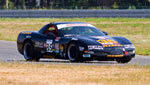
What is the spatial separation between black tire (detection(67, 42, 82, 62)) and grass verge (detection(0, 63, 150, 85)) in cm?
122

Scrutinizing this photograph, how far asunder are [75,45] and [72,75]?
3370mm

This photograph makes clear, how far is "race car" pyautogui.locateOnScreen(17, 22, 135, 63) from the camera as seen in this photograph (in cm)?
1443

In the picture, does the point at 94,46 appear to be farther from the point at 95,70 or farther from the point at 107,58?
the point at 95,70

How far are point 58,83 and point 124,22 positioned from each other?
31.4m

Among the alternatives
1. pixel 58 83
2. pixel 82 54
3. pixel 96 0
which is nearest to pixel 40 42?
pixel 82 54

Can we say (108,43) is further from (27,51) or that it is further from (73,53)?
(27,51)

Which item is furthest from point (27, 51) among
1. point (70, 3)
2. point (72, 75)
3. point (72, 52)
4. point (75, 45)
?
point (70, 3)

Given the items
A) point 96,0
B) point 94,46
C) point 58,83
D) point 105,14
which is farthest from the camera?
point 96,0

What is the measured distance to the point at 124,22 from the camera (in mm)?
40844

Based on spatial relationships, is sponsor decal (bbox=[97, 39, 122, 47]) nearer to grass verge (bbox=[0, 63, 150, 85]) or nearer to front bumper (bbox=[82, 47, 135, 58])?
front bumper (bbox=[82, 47, 135, 58])

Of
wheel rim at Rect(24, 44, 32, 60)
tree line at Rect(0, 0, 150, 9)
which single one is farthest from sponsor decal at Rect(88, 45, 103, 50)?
tree line at Rect(0, 0, 150, 9)

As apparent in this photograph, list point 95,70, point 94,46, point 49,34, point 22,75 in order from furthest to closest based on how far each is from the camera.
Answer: point 49,34
point 94,46
point 95,70
point 22,75

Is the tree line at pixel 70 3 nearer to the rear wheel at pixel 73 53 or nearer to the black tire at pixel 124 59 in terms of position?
the black tire at pixel 124 59

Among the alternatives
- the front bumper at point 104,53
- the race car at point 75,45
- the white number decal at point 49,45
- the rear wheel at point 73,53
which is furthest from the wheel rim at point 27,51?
the front bumper at point 104,53
